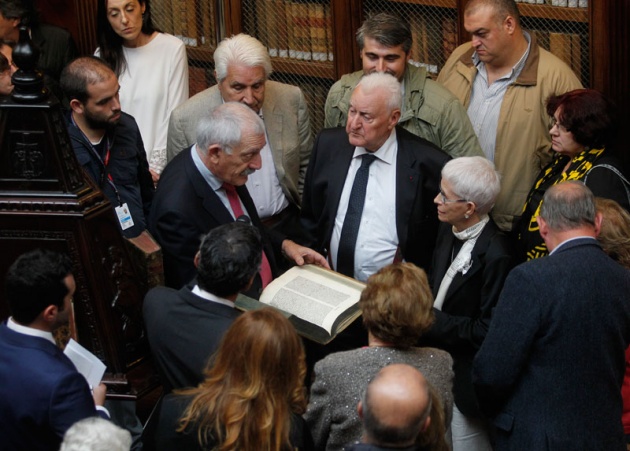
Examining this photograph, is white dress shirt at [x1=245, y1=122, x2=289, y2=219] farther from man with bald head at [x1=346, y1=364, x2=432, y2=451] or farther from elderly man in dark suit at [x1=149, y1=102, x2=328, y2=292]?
man with bald head at [x1=346, y1=364, x2=432, y2=451]

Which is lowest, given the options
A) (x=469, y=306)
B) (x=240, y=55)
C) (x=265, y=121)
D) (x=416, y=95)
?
(x=469, y=306)

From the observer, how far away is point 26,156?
343 centimetres

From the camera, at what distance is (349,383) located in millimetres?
3066

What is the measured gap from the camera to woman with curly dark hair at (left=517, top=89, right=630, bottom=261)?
4152 mm

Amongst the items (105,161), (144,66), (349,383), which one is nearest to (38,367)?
(349,383)

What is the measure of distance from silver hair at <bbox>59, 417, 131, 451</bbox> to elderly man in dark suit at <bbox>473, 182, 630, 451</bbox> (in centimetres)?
135

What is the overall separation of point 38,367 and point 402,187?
1.97 metres

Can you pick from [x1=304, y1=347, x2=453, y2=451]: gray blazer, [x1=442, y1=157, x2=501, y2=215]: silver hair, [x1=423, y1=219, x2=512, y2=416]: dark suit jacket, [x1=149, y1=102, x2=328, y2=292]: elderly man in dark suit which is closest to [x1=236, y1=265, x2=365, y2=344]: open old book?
[x1=149, y1=102, x2=328, y2=292]: elderly man in dark suit

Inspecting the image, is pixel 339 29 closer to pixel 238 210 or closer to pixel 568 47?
pixel 568 47

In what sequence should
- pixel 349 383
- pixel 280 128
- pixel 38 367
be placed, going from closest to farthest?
pixel 38 367, pixel 349 383, pixel 280 128

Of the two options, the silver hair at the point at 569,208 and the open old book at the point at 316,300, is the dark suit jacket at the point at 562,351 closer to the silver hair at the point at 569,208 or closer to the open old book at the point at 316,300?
the silver hair at the point at 569,208

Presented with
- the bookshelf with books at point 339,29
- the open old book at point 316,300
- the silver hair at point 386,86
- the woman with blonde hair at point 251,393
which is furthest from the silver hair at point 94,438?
the bookshelf with books at point 339,29

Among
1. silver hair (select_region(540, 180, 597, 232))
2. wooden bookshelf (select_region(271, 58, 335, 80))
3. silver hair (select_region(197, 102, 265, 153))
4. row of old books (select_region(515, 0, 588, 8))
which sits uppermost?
row of old books (select_region(515, 0, 588, 8))

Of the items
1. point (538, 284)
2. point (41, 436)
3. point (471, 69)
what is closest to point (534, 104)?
point (471, 69)
